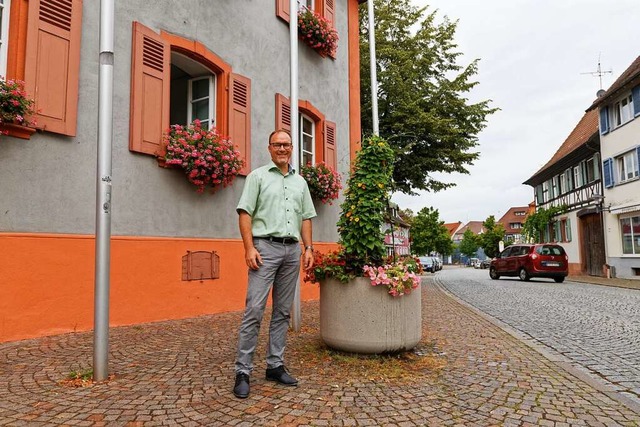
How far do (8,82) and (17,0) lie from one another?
1.11 meters

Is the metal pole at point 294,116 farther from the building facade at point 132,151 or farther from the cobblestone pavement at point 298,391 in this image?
the cobblestone pavement at point 298,391

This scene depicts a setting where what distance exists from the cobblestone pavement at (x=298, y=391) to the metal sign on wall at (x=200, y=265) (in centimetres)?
192

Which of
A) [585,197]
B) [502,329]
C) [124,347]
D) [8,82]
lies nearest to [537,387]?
[502,329]

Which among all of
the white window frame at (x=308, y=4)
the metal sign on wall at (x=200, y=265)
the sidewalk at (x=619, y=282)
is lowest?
the sidewalk at (x=619, y=282)

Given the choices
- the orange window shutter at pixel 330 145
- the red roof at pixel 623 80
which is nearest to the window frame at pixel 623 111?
the red roof at pixel 623 80

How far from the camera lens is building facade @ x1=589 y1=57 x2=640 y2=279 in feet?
65.4

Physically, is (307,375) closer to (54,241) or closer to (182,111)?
(54,241)

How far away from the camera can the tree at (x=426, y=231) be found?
200 feet

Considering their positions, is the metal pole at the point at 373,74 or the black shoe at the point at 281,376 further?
the metal pole at the point at 373,74

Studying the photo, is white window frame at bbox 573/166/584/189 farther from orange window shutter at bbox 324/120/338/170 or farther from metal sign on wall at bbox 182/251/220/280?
metal sign on wall at bbox 182/251/220/280

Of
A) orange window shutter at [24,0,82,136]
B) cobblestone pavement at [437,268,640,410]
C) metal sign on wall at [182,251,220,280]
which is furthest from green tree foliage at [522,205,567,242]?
orange window shutter at [24,0,82,136]

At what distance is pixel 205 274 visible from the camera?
7.24 m

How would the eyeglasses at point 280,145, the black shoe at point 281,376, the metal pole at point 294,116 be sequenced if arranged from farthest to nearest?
the metal pole at point 294,116, the eyeglasses at point 280,145, the black shoe at point 281,376

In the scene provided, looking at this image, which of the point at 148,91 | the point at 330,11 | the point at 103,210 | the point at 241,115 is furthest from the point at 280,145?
the point at 330,11
